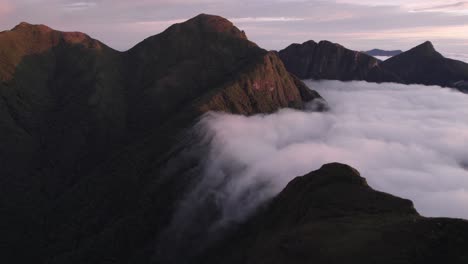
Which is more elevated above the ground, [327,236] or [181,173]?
[327,236]

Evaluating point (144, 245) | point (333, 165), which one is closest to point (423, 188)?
point (333, 165)

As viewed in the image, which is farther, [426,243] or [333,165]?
[333,165]

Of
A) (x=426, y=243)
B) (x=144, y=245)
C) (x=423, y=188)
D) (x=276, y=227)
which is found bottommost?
(x=144, y=245)

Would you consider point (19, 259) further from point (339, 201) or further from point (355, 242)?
point (355, 242)

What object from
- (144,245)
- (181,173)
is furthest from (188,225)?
(181,173)

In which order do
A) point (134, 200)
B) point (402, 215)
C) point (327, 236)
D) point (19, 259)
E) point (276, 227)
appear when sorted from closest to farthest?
point (327, 236) → point (402, 215) → point (276, 227) → point (19, 259) → point (134, 200)

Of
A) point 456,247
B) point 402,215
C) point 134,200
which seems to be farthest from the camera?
point 134,200
